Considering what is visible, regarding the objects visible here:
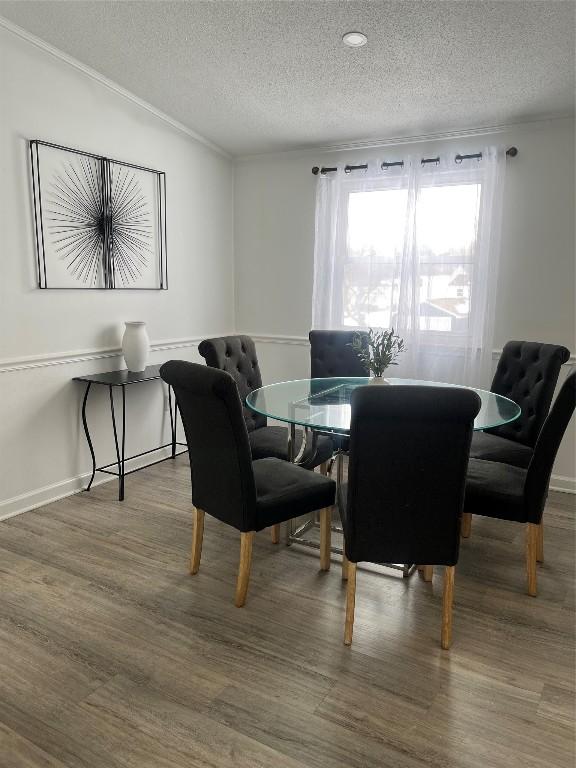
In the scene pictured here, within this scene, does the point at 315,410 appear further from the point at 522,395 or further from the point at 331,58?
the point at 331,58

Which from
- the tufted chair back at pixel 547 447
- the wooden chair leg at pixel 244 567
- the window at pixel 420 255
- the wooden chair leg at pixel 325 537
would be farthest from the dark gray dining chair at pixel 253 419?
the window at pixel 420 255

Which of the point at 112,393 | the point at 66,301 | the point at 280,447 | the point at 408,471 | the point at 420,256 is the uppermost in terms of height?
the point at 420,256

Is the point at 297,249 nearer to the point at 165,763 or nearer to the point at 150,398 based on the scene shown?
the point at 150,398

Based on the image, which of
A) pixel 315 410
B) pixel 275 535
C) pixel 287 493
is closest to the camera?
pixel 287 493

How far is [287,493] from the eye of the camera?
7.70 ft

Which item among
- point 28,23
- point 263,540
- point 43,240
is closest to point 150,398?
point 43,240

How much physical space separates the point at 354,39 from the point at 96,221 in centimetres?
189

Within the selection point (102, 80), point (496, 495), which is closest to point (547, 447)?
point (496, 495)

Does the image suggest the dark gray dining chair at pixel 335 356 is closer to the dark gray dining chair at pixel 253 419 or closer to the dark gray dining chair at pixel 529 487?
the dark gray dining chair at pixel 253 419

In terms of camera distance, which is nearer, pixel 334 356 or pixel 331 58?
pixel 331 58

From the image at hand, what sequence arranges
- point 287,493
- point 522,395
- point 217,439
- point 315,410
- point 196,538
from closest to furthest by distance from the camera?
point 217,439
point 287,493
point 196,538
point 315,410
point 522,395

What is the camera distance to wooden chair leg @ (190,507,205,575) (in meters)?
2.54

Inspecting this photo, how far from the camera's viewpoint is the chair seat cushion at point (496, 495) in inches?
92.9

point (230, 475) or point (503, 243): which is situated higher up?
point (503, 243)
